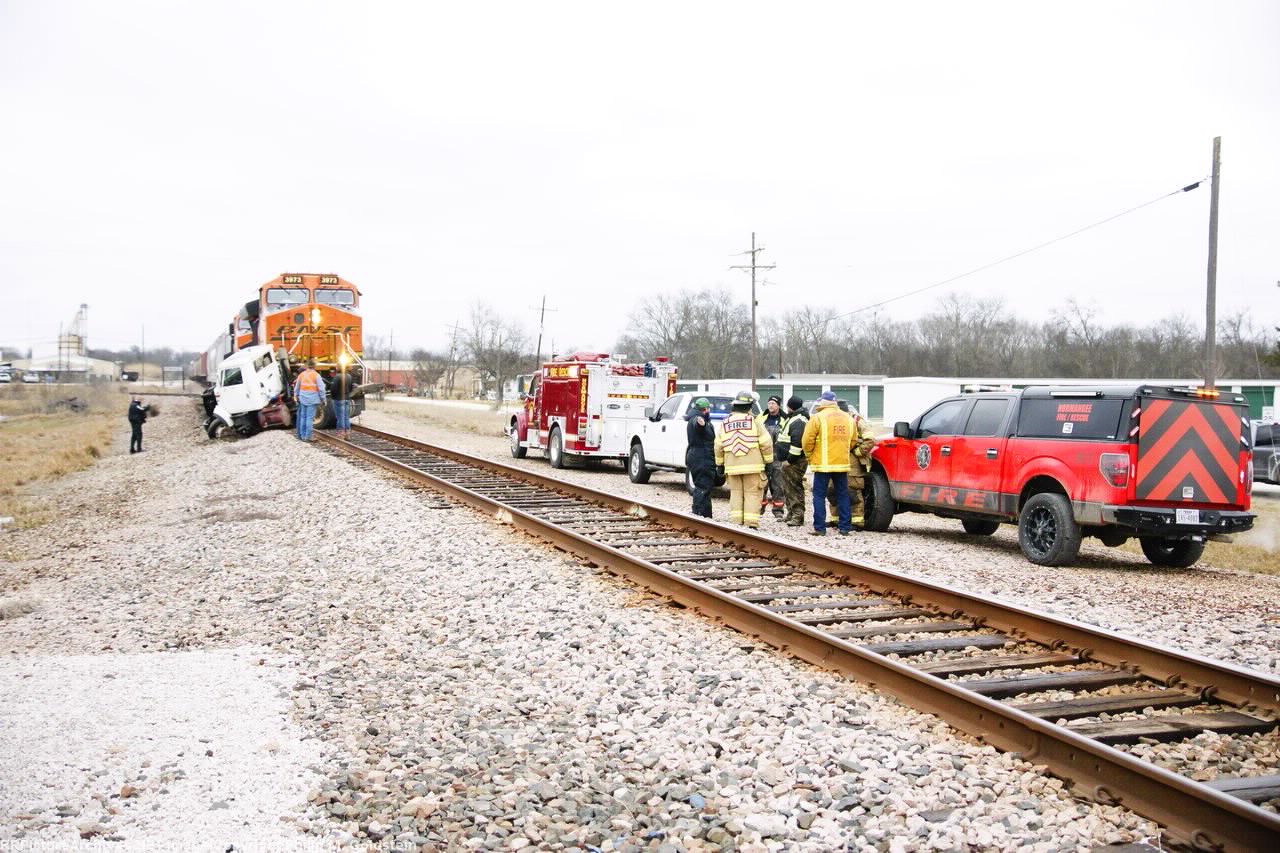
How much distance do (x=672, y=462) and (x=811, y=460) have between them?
5.62 metres

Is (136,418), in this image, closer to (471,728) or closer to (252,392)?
(252,392)

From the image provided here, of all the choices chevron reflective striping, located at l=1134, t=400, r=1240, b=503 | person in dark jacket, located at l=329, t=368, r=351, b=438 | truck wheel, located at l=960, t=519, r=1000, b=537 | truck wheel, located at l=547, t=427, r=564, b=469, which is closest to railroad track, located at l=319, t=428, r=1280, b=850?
chevron reflective striping, located at l=1134, t=400, r=1240, b=503

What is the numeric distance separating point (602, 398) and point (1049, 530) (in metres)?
10.9

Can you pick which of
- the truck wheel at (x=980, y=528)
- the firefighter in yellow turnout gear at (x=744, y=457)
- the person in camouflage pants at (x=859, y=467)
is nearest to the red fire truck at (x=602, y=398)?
the person in camouflage pants at (x=859, y=467)

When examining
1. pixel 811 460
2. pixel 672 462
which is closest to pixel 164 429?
pixel 672 462

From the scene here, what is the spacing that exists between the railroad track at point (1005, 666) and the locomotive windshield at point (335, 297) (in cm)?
2068

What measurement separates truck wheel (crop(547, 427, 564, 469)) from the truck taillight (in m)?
12.7

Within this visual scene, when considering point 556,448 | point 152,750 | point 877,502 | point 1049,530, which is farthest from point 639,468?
point 152,750

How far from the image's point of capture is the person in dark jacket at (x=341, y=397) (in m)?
28.7

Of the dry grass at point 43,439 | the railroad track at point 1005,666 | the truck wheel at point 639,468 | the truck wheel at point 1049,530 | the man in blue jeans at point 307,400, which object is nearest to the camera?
the railroad track at point 1005,666

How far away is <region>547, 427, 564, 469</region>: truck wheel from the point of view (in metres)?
21.2

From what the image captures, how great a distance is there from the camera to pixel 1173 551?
11.1 meters

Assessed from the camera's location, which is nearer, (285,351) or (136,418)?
(285,351)

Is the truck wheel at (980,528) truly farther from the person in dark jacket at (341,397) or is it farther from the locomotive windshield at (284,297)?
the locomotive windshield at (284,297)
